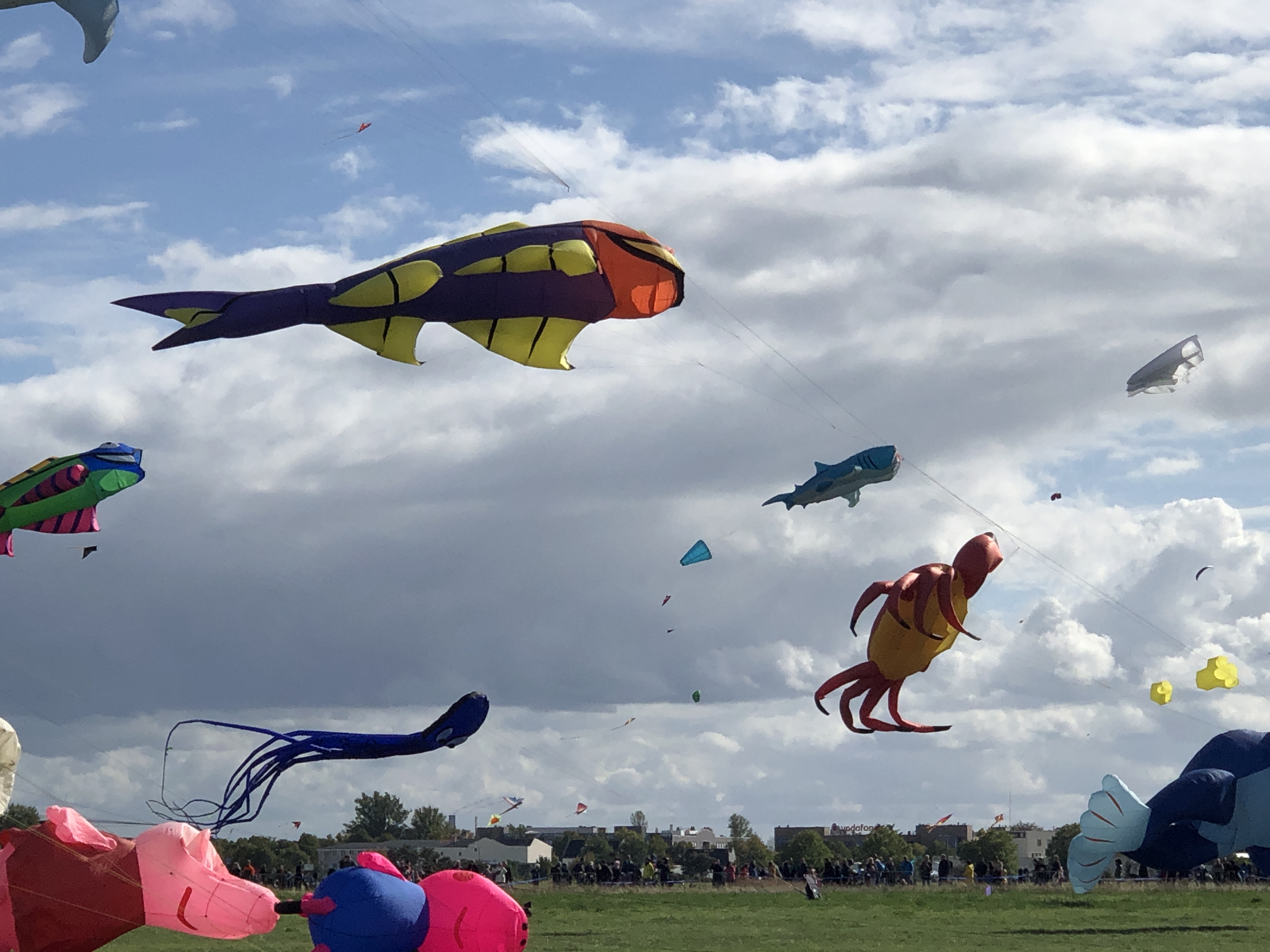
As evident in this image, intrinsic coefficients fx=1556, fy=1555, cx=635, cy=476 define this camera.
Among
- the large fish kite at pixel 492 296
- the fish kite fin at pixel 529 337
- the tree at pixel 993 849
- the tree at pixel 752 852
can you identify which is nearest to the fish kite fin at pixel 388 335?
the large fish kite at pixel 492 296

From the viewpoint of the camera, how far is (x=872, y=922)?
106 feet

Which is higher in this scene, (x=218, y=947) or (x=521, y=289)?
(x=521, y=289)

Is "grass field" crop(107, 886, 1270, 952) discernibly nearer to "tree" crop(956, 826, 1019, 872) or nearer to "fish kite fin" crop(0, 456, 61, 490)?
"fish kite fin" crop(0, 456, 61, 490)

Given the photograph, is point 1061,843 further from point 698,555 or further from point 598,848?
point 698,555

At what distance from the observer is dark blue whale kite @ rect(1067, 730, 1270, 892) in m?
33.8

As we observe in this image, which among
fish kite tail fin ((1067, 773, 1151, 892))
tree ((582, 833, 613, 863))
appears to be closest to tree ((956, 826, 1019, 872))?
tree ((582, 833, 613, 863))

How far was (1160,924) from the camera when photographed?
31.2 metres

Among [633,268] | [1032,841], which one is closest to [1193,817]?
[633,268]

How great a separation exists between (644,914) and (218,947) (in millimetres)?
11752

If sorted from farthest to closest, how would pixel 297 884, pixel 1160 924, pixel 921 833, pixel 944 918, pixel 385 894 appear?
pixel 921 833 < pixel 297 884 < pixel 944 918 < pixel 1160 924 < pixel 385 894

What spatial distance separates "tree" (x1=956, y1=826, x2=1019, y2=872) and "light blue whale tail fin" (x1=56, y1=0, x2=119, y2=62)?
7716 centimetres

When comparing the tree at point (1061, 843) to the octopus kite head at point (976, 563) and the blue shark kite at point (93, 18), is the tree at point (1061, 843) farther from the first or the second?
the blue shark kite at point (93, 18)

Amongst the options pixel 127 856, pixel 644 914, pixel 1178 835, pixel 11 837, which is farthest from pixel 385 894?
pixel 1178 835

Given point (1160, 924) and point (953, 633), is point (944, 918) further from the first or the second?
point (953, 633)
